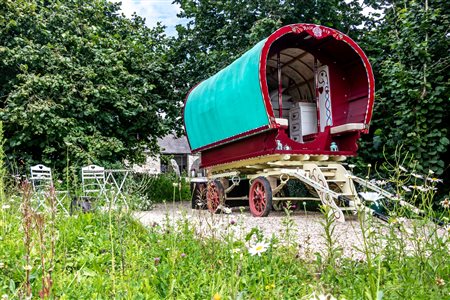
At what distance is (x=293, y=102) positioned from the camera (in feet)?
27.1

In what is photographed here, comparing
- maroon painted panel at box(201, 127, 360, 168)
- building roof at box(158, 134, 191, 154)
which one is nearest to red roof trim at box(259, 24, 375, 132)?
maroon painted panel at box(201, 127, 360, 168)

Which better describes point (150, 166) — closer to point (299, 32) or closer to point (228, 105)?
point (228, 105)

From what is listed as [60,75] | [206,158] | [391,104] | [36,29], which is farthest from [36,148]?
[391,104]

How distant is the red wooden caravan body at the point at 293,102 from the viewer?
241 inches

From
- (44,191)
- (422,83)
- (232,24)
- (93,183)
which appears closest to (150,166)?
(232,24)

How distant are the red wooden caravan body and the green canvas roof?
15mm

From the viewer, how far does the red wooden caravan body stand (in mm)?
6129

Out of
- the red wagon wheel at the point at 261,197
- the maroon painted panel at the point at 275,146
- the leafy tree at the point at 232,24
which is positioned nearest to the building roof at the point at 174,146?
the leafy tree at the point at 232,24

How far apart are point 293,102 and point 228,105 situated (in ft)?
6.07

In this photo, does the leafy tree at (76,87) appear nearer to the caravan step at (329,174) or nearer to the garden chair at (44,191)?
the garden chair at (44,191)

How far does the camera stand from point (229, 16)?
11250mm

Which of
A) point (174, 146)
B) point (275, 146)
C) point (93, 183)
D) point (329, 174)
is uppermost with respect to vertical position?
point (174, 146)

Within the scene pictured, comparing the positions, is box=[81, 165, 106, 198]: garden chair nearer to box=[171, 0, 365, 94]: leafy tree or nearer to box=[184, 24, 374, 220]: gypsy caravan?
box=[184, 24, 374, 220]: gypsy caravan

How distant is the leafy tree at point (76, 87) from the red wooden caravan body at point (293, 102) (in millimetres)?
2250
